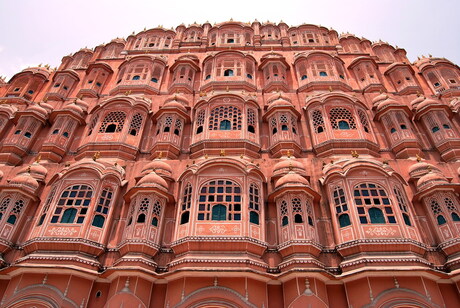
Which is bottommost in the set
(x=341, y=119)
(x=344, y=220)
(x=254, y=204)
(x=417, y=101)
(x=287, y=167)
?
(x=344, y=220)

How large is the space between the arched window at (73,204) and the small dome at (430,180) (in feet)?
48.3

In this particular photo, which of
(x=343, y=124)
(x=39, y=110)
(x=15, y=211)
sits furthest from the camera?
(x=39, y=110)

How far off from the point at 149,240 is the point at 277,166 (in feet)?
22.4

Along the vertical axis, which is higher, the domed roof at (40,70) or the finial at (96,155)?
the domed roof at (40,70)

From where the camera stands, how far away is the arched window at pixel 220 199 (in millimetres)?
14281

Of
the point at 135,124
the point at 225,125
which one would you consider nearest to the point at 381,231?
the point at 225,125

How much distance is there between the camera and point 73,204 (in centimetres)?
1498

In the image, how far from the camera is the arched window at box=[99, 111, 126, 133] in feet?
64.6

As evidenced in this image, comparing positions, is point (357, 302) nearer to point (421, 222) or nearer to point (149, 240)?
point (421, 222)

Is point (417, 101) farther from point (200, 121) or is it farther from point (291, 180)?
point (200, 121)

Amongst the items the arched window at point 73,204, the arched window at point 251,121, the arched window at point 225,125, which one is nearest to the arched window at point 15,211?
the arched window at point 73,204

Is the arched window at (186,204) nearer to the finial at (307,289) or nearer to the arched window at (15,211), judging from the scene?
the finial at (307,289)

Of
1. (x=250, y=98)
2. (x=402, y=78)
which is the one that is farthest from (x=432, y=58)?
(x=250, y=98)

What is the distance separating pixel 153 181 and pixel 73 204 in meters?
3.57
